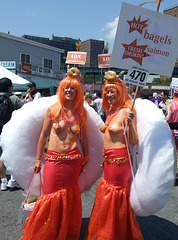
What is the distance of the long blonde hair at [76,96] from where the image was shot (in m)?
2.31

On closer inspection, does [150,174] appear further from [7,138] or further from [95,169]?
[7,138]

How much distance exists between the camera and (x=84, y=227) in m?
2.70

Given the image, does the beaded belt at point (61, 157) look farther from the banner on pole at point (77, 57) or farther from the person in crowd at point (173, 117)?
the banner on pole at point (77, 57)

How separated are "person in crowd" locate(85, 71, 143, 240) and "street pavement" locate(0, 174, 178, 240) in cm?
46

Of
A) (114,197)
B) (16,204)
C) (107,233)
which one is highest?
(114,197)

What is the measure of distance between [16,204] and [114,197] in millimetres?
1777

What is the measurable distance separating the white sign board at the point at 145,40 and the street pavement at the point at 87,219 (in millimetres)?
1715

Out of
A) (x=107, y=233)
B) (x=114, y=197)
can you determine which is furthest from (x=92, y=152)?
(x=107, y=233)

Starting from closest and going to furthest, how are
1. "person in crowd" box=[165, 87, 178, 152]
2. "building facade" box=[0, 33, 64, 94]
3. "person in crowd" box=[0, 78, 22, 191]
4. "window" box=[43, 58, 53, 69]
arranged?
"person in crowd" box=[0, 78, 22, 191] < "person in crowd" box=[165, 87, 178, 152] < "building facade" box=[0, 33, 64, 94] < "window" box=[43, 58, 53, 69]

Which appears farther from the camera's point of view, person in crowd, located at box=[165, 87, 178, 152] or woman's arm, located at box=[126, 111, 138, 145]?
person in crowd, located at box=[165, 87, 178, 152]

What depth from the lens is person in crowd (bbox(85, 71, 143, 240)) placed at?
2.18 metres

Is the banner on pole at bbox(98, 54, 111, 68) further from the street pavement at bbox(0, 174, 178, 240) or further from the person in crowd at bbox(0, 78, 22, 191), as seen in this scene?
the street pavement at bbox(0, 174, 178, 240)

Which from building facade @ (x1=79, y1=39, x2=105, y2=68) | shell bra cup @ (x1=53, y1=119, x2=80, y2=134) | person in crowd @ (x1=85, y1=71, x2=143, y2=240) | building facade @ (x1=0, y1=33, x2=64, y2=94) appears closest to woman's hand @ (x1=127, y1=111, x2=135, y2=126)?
person in crowd @ (x1=85, y1=71, x2=143, y2=240)

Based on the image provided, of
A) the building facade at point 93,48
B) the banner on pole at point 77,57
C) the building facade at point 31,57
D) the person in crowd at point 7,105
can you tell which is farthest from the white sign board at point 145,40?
the building facade at point 93,48
